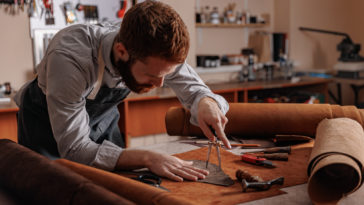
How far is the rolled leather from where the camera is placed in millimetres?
984

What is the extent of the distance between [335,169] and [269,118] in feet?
1.69

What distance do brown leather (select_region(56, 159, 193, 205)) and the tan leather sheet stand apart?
0.36ft

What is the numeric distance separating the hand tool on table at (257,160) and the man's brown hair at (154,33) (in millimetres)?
428

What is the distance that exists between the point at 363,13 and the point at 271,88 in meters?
1.90

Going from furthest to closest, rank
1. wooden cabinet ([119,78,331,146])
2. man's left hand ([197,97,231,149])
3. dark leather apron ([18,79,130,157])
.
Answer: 1. wooden cabinet ([119,78,331,146])
2. dark leather apron ([18,79,130,157])
3. man's left hand ([197,97,231,149])

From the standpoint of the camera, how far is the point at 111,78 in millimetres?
1382

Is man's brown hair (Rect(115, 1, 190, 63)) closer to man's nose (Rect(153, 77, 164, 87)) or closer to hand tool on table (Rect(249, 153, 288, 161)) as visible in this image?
man's nose (Rect(153, 77, 164, 87))

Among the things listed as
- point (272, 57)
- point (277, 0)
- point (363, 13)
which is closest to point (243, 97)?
point (272, 57)

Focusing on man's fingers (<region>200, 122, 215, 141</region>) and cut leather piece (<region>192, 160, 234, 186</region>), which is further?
man's fingers (<region>200, 122, 215, 141</region>)

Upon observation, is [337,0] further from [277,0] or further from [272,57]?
[272,57]

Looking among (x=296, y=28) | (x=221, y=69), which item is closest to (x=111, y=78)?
(x=221, y=69)

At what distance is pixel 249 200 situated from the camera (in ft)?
3.27

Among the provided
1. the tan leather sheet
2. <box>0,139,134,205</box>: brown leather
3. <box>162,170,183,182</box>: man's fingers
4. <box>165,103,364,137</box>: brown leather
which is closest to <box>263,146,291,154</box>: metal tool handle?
the tan leather sheet

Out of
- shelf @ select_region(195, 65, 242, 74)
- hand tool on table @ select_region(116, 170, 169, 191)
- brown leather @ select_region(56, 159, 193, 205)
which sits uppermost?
brown leather @ select_region(56, 159, 193, 205)
